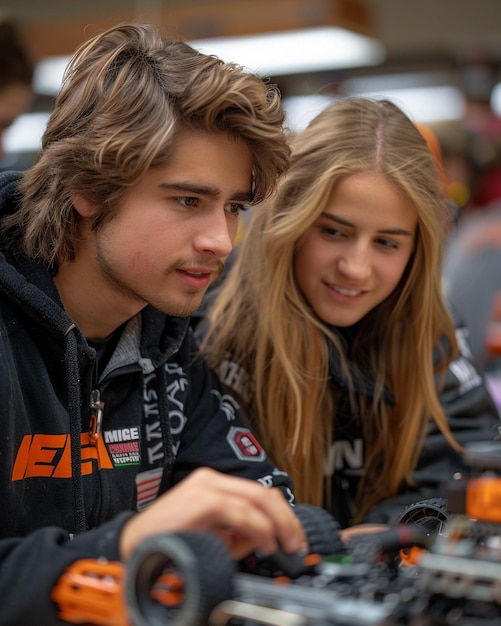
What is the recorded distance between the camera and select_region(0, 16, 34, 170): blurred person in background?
2.88 metres

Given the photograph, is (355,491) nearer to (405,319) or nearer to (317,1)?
(405,319)

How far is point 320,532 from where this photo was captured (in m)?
0.93

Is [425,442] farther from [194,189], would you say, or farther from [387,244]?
[194,189]

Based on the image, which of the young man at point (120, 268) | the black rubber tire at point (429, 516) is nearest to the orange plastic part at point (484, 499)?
the black rubber tire at point (429, 516)

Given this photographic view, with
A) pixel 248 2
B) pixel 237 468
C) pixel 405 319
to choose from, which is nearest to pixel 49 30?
pixel 248 2

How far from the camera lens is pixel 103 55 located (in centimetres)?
137

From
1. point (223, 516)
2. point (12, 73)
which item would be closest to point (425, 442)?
point (223, 516)

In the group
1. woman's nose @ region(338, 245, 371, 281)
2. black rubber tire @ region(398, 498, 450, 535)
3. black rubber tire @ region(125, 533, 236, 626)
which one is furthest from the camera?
woman's nose @ region(338, 245, 371, 281)

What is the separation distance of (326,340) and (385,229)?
0.22 meters

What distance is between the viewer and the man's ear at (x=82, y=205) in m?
1.36

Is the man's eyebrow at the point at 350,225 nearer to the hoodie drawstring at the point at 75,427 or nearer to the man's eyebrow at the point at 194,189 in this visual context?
the man's eyebrow at the point at 194,189

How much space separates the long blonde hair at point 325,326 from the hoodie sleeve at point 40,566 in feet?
2.57

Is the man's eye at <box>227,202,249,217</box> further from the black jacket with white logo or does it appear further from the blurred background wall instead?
the blurred background wall

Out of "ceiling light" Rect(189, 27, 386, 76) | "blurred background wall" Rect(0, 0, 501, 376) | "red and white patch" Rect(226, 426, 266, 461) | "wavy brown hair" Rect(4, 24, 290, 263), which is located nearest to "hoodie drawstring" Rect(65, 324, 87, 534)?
"wavy brown hair" Rect(4, 24, 290, 263)
